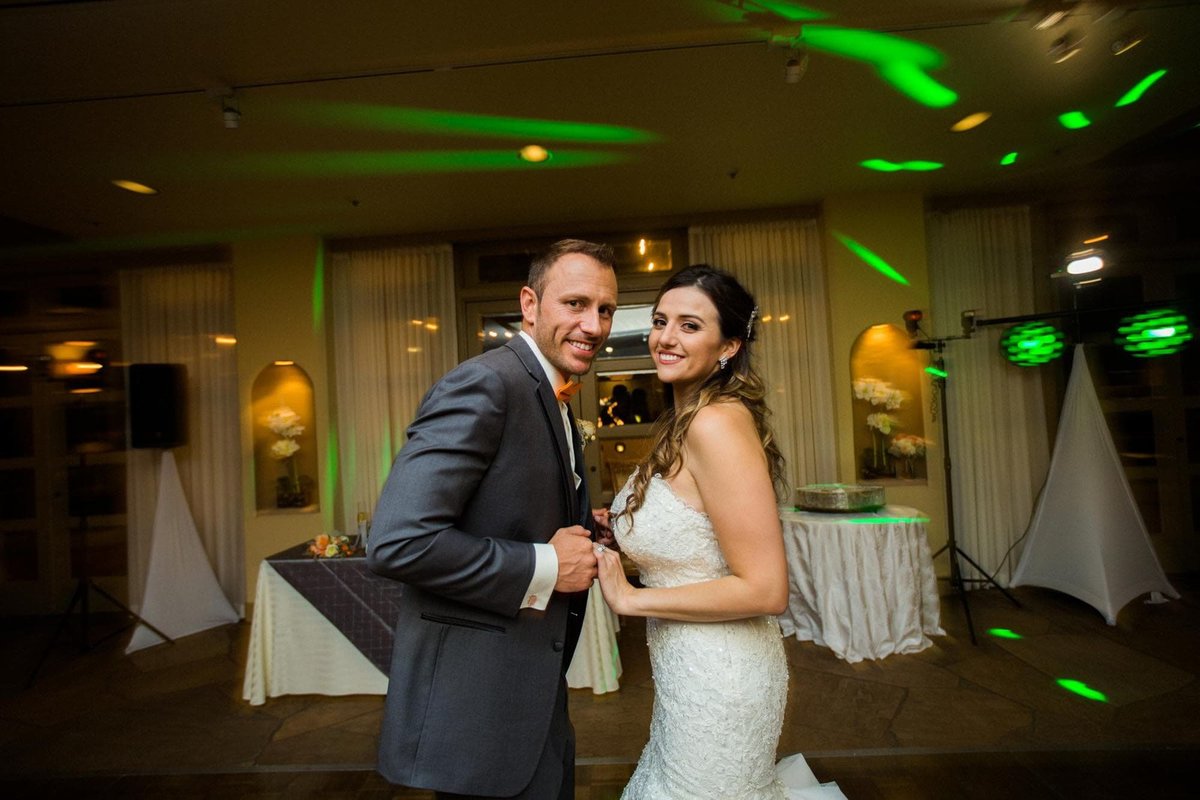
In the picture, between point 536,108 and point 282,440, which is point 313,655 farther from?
point 536,108

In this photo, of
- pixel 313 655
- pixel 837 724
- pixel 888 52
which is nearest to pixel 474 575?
pixel 837 724

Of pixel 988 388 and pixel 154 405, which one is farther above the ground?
pixel 154 405

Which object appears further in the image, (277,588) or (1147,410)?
(1147,410)

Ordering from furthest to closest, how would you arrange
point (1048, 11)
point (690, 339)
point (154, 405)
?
point (154, 405) → point (1048, 11) → point (690, 339)

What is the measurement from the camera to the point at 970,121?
3.93 m

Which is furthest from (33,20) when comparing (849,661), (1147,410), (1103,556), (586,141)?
(1147,410)

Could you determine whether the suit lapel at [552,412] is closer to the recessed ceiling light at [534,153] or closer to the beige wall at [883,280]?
the recessed ceiling light at [534,153]

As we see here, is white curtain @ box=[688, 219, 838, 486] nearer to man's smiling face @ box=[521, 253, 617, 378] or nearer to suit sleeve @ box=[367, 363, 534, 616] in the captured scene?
man's smiling face @ box=[521, 253, 617, 378]

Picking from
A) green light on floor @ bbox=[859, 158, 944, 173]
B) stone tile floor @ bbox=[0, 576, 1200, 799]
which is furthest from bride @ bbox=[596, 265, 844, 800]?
green light on floor @ bbox=[859, 158, 944, 173]

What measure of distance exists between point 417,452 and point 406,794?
226 cm

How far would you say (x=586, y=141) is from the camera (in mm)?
3965

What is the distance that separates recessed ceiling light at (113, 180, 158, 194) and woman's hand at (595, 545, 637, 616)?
15.1 feet

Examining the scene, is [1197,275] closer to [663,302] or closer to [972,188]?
[972,188]

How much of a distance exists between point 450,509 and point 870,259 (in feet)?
16.2
